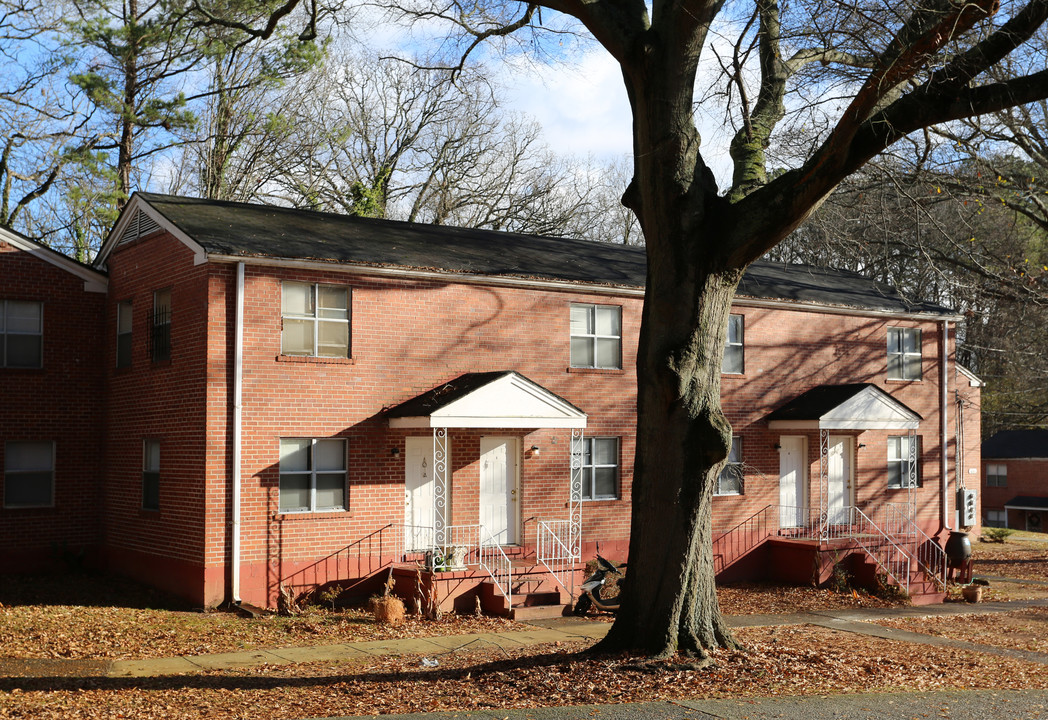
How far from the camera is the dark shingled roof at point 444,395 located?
1716cm

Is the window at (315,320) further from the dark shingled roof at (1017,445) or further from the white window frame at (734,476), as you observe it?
the dark shingled roof at (1017,445)

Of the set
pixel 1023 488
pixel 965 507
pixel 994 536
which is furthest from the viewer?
pixel 1023 488

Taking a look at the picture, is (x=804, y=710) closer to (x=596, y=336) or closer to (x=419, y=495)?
(x=419, y=495)

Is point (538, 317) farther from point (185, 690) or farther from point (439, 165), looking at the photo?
point (439, 165)

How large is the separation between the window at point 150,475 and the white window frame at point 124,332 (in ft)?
6.24

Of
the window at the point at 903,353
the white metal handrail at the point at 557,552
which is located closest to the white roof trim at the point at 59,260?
the white metal handrail at the point at 557,552

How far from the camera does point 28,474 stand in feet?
62.6

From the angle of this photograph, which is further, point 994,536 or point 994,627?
point 994,536

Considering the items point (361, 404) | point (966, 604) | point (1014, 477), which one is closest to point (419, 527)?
point (361, 404)

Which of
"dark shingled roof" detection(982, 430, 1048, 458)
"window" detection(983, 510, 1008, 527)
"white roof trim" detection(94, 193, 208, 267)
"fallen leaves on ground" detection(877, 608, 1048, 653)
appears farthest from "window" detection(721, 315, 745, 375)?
"window" detection(983, 510, 1008, 527)

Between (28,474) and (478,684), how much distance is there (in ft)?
40.3

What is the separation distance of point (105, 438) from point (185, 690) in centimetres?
1053

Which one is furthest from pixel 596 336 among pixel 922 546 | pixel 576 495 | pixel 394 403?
pixel 922 546

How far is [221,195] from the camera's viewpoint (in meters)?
32.8
